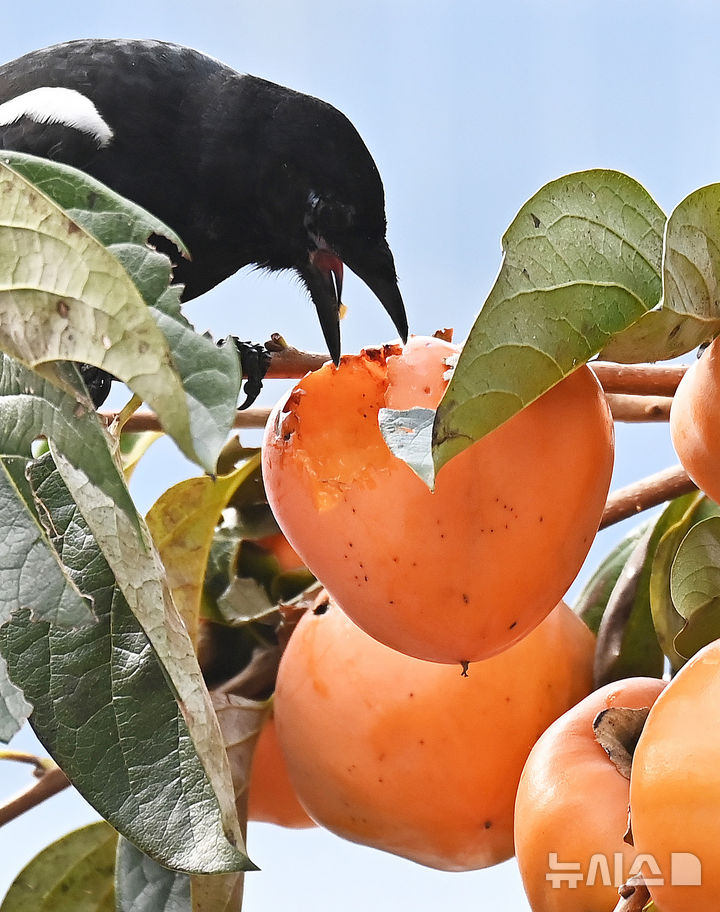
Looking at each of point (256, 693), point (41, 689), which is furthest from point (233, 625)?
point (41, 689)

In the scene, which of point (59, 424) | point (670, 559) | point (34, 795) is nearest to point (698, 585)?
point (670, 559)

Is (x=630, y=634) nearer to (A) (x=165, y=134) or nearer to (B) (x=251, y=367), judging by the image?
(B) (x=251, y=367)

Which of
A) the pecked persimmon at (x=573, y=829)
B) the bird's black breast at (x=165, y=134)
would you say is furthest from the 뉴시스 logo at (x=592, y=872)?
the bird's black breast at (x=165, y=134)

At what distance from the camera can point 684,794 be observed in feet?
0.99

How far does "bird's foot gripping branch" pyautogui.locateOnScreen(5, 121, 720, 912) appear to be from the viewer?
0.28 m

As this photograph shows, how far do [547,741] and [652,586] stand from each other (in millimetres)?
104

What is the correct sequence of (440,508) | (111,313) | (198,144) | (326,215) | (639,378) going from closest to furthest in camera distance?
1. (111,313)
2. (440,508)
3. (639,378)
4. (326,215)
5. (198,144)

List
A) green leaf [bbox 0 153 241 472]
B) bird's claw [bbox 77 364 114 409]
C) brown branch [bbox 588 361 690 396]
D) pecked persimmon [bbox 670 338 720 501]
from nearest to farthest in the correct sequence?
green leaf [bbox 0 153 241 472] < pecked persimmon [bbox 670 338 720 501] < brown branch [bbox 588 361 690 396] < bird's claw [bbox 77 364 114 409]

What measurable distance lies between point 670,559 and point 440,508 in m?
0.18

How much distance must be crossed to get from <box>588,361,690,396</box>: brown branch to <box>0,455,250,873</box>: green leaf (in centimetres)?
21

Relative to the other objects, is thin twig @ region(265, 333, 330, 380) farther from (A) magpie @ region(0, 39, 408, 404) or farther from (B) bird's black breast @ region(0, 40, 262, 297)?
(B) bird's black breast @ region(0, 40, 262, 297)

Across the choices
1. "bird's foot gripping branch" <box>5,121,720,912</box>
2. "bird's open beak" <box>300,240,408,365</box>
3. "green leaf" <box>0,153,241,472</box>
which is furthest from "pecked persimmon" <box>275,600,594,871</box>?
"bird's open beak" <box>300,240,408,365</box>

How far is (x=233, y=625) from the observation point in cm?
59

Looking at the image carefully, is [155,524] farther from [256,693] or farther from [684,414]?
[684,414]
